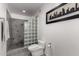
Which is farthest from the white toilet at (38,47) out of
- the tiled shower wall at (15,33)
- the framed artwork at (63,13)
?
the framed artwork at (63,13)

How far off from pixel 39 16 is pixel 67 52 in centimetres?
76

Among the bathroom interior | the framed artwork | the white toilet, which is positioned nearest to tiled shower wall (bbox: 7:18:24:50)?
the bathroom interior

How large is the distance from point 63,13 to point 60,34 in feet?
1.09

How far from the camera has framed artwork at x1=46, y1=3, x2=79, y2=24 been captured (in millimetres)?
742

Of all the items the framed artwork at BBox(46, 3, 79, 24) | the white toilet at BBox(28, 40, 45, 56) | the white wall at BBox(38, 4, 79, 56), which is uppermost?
the framed artwork at BBox(46, 3, 79, 24)

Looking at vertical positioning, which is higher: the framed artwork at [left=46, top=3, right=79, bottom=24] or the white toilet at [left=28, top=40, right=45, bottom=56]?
the framed artwork at [left=46, top=3, right=79, bottom=24]

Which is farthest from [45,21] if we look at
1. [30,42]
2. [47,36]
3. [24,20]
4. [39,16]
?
[30,42]

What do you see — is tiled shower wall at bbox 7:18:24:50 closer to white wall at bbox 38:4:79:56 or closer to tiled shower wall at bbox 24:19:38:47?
tiled shower wall at bbox 24:19:38:47

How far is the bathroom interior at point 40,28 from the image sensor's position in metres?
0.80

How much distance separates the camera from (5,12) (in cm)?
95

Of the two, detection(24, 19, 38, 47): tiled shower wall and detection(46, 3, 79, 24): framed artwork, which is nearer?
detection(46, 3, 79, 24): framed artwork

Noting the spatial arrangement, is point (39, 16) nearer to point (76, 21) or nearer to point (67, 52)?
point (76, 21)

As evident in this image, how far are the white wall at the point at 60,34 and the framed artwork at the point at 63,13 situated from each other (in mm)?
58

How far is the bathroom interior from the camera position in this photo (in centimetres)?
80
